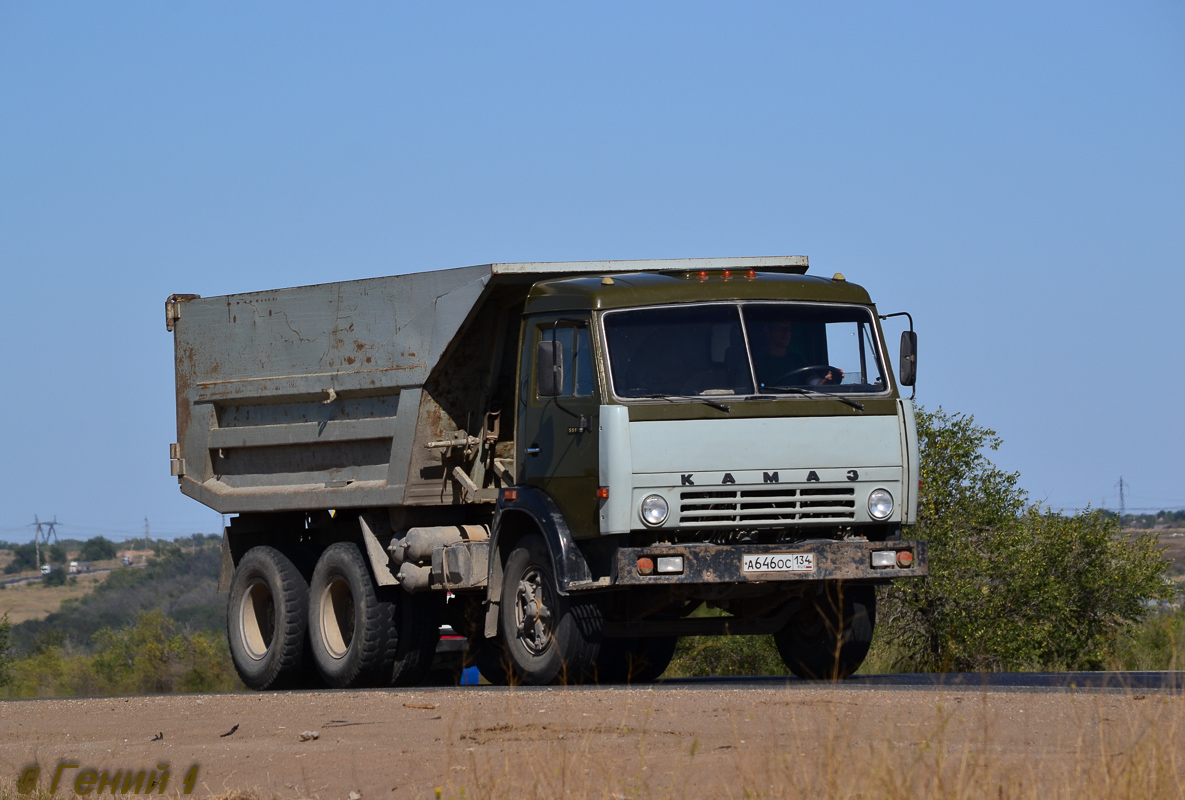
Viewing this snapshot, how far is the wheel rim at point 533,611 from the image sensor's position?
11031 mm

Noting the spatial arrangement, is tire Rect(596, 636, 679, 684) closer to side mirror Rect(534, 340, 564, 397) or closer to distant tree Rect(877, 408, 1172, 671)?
side mirror Rect(534, 340, 564, 397)

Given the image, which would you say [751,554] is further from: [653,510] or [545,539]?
[545,539]

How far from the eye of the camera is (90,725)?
9.55m

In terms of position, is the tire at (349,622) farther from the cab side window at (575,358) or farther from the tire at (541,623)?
the cab side window at (575,358)

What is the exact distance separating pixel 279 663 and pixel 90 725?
472 cm

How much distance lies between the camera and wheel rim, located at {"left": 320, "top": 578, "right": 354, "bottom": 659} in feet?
45.4

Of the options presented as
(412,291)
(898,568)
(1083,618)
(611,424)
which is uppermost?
(412,291)

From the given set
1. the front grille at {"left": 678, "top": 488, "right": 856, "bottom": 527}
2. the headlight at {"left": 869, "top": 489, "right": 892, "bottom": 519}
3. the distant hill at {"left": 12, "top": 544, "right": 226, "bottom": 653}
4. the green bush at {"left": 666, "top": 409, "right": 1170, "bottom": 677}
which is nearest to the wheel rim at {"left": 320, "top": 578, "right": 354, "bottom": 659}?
the front grille at {"left": 678, "top": 488, "right": 856, "bottom": 527}

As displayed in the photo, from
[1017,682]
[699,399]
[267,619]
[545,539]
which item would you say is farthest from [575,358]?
[267,619]

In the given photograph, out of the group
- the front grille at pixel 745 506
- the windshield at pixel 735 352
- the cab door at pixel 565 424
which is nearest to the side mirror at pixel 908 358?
the windshield at pixel 735 352

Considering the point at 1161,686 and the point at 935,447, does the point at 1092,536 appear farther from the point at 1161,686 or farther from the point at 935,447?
the point at 1161,686

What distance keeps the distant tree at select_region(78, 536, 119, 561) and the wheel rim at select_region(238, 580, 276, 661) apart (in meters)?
117

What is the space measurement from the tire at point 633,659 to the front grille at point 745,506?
197 centimetres

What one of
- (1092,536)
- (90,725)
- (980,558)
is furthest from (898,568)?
(1092,536)
